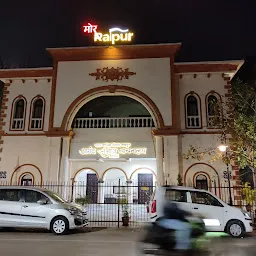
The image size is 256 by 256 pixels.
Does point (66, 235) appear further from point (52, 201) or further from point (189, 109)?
point (189, 109)

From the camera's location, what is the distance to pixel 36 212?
33.9 feet

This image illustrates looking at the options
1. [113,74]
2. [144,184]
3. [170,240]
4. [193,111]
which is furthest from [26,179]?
[170,240]

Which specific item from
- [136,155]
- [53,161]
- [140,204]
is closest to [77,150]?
[53,161]

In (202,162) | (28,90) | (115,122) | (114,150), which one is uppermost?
(28,90)

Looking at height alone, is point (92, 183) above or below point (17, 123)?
below

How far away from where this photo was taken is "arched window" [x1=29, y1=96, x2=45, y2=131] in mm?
19406

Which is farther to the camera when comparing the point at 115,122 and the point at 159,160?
the point at 115,122

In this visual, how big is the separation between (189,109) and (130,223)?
28.3ft

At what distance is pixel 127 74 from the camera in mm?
18953

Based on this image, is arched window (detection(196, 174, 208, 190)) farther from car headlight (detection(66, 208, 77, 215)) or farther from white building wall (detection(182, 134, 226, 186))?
car headlight (detection(66, 208, 77, 215))

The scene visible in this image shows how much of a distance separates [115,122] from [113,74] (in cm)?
312

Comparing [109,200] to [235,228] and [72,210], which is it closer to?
[72,210]

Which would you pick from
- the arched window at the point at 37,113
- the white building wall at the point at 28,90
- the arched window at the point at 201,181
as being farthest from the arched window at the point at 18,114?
the arched window at the point at 201,181

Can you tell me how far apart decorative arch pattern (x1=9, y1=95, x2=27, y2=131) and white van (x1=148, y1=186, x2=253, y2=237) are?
12331mm
